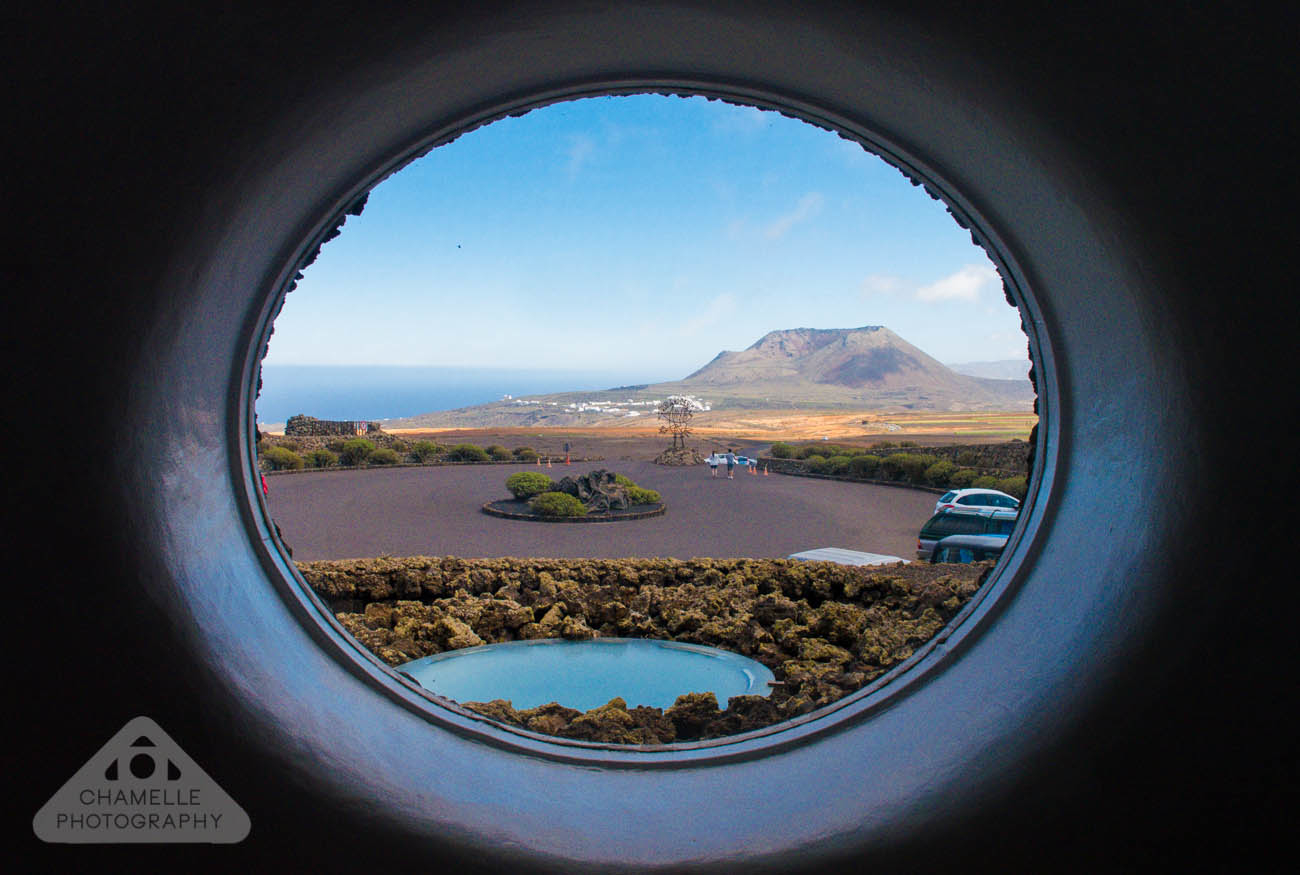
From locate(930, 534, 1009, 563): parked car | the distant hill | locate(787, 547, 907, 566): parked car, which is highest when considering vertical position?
the distant hill

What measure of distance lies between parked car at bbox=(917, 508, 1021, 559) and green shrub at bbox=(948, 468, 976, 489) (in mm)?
5737

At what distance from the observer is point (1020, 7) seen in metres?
1.41

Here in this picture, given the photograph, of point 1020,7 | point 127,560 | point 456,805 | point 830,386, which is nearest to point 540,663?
point 456,805

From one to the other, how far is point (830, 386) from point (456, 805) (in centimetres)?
12421

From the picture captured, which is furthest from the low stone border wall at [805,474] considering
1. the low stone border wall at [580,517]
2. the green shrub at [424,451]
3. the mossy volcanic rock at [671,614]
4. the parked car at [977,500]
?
the mossy volcanic rock at [671,614]

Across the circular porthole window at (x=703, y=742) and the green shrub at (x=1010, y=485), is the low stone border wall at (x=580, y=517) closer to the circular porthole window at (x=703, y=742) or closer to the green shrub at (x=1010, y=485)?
the green shrub at (x=1010, y=485)

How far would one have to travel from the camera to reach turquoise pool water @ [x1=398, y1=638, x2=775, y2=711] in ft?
15.9

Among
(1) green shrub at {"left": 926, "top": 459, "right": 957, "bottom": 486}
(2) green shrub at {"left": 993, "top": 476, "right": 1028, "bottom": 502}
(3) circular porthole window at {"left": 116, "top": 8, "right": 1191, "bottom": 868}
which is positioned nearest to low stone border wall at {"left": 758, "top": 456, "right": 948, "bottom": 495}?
(1) green shrub at {"left": 926, "top": 459, "right": 957, "bottom": 486}

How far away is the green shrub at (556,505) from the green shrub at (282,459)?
9577mm

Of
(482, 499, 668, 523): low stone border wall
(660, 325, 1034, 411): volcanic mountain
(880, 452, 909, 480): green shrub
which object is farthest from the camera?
(660, 325, 1034, 411): volcanic mountain

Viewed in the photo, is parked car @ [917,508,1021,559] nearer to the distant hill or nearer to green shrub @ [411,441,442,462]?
green shrub @ [411,441,442,462]

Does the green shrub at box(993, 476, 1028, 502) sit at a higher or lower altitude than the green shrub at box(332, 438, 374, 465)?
lower

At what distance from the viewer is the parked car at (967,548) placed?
9375 millimetres

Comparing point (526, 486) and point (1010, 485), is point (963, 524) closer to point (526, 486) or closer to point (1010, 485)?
point (1010, 485)
